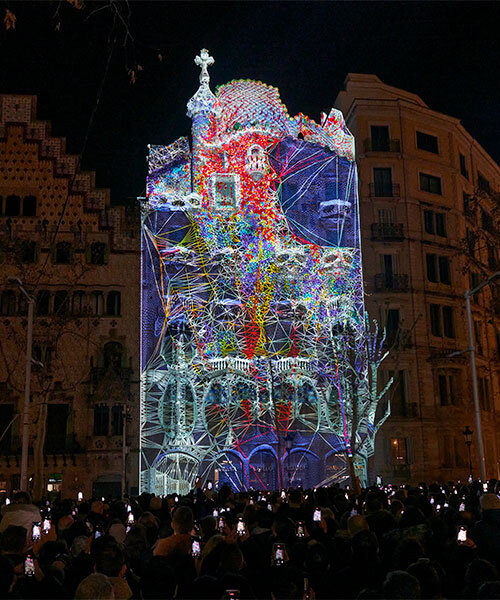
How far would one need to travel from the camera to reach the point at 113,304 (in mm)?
41688

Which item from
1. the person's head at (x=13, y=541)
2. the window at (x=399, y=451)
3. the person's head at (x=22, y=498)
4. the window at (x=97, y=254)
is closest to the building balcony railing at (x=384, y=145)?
the window at (x=97, y=254)

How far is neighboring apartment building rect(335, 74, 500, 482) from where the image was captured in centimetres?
4269

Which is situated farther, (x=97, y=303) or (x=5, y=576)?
(x=97, y=303)

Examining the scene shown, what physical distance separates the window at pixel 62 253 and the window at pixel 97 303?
2.18 meters

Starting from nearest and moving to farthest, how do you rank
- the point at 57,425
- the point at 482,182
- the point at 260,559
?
the point at 260,559
the point at 57,425
the point at 482,182

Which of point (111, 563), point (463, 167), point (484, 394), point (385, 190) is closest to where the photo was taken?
point (111, 563)

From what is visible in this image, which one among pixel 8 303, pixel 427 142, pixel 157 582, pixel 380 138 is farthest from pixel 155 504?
pixel 427 142

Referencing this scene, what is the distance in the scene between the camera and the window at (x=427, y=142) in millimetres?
47844

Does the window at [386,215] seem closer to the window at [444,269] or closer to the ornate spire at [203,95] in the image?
the window at [444,269]

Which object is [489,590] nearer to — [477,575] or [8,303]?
[477,575]

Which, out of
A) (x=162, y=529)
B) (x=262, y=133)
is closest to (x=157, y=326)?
(x=262, y=133)

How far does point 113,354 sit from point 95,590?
35033 mm

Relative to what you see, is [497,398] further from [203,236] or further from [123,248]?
[123,248]

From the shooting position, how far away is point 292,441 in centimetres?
4022
